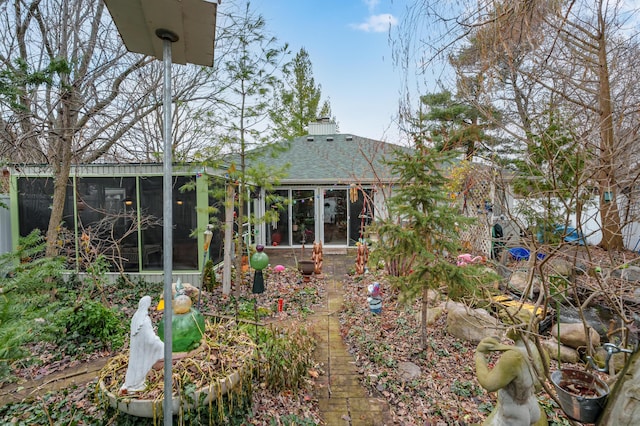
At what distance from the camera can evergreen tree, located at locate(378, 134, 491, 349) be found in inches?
156

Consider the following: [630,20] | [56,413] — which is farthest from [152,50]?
[630,20]

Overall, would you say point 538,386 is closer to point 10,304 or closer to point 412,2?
point 412,2

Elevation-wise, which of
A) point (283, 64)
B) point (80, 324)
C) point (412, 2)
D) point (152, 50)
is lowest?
point (80, 324)

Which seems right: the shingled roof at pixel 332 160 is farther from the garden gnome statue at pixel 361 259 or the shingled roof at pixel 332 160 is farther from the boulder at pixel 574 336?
the boulder at pixel 574 336

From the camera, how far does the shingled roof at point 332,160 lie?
36.4ft

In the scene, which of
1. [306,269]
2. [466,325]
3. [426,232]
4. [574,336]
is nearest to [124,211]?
[306,269]

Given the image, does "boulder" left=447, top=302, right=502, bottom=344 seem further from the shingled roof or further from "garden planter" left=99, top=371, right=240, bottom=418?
the shingled roof

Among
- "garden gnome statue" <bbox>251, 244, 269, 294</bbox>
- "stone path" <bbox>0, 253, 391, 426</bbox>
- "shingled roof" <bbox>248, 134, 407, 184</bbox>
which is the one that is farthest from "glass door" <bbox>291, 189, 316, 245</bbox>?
"stone path" <bbox>0, 253, 391, 426</bbox>

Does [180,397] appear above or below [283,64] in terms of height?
below

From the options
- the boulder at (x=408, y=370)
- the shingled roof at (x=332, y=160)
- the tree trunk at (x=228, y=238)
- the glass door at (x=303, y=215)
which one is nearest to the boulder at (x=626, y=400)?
the boulder at (x=408, y=370)

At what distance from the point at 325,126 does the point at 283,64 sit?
381 inches

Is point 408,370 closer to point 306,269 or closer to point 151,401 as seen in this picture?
point 151,401

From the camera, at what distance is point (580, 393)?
233cm

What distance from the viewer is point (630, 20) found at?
3934 millimetres
